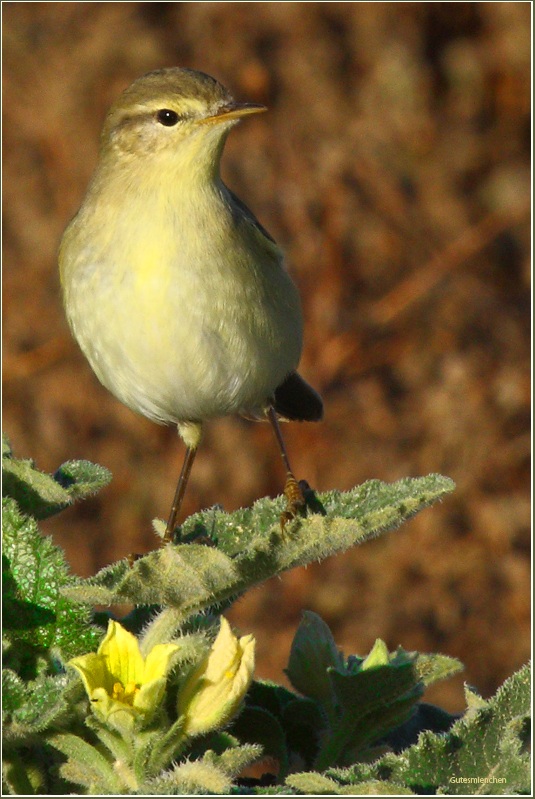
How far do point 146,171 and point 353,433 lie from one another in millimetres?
5009

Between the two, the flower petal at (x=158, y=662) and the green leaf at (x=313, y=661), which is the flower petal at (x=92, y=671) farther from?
the green leaf at (x=313, y=661)

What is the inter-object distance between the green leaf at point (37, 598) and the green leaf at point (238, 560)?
109mm

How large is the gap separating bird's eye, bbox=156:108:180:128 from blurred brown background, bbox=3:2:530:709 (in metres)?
4.62

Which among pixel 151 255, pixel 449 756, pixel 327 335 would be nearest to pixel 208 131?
pixel 151 255

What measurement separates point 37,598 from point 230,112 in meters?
1.43

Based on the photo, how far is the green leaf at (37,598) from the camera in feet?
5.91

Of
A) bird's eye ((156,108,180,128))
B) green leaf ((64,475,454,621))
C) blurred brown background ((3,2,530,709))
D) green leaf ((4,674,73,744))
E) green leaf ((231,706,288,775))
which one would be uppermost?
bird's eye ((156,108,180,128))

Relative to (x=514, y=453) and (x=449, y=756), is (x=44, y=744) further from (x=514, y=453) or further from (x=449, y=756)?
(x=514, y=453)

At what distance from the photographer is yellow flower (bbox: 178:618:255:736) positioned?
5.47 feet

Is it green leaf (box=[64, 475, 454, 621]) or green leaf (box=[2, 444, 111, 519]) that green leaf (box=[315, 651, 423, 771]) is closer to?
green leaf (box=[64, 475, 454, 621])

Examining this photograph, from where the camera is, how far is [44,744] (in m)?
1.73

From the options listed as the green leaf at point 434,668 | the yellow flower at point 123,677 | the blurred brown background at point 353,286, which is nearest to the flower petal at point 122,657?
A: the yellow flower at point 123,677

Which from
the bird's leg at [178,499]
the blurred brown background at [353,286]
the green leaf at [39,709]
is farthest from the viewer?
the blurred brown background at [353,286]

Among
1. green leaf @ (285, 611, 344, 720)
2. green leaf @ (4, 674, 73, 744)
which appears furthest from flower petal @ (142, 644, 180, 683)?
green leaf @ (285, 611, 344, 720)
